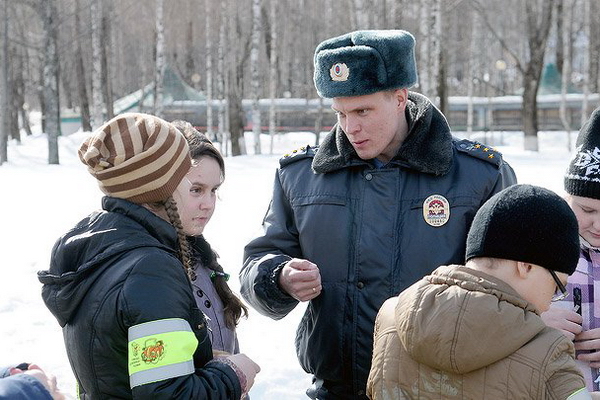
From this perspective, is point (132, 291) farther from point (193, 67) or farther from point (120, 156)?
point (193, 67)

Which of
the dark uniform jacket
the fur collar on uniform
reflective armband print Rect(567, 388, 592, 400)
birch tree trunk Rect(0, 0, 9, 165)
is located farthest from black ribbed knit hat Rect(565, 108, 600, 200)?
birch tree trunk Rect(0, 0, 9, 165)

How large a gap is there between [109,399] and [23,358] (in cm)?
375

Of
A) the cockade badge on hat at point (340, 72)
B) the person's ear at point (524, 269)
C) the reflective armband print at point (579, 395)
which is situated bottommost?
the reflective armband print at point (579, 395)

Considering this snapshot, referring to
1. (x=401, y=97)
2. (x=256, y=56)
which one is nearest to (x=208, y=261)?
(x=401, y=97)

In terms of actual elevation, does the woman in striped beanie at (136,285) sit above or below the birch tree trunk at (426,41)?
below

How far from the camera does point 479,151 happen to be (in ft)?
9.46

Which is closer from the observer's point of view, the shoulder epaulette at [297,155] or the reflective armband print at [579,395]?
the reflective armband print at [579,395]

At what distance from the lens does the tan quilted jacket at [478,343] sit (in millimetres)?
1822

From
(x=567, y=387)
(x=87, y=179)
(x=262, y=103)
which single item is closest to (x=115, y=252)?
(x=567, y=387)

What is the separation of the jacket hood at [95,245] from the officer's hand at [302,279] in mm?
545

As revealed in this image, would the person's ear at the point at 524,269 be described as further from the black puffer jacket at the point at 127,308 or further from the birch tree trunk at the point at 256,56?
the birch tree trunk at the point at 256,56

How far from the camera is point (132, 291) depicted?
2.05 m

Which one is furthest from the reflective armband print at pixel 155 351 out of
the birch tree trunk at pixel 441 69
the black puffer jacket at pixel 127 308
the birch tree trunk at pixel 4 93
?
the birch tree trunk at pixel 4 93

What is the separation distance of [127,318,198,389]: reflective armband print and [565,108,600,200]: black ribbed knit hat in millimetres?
1522
